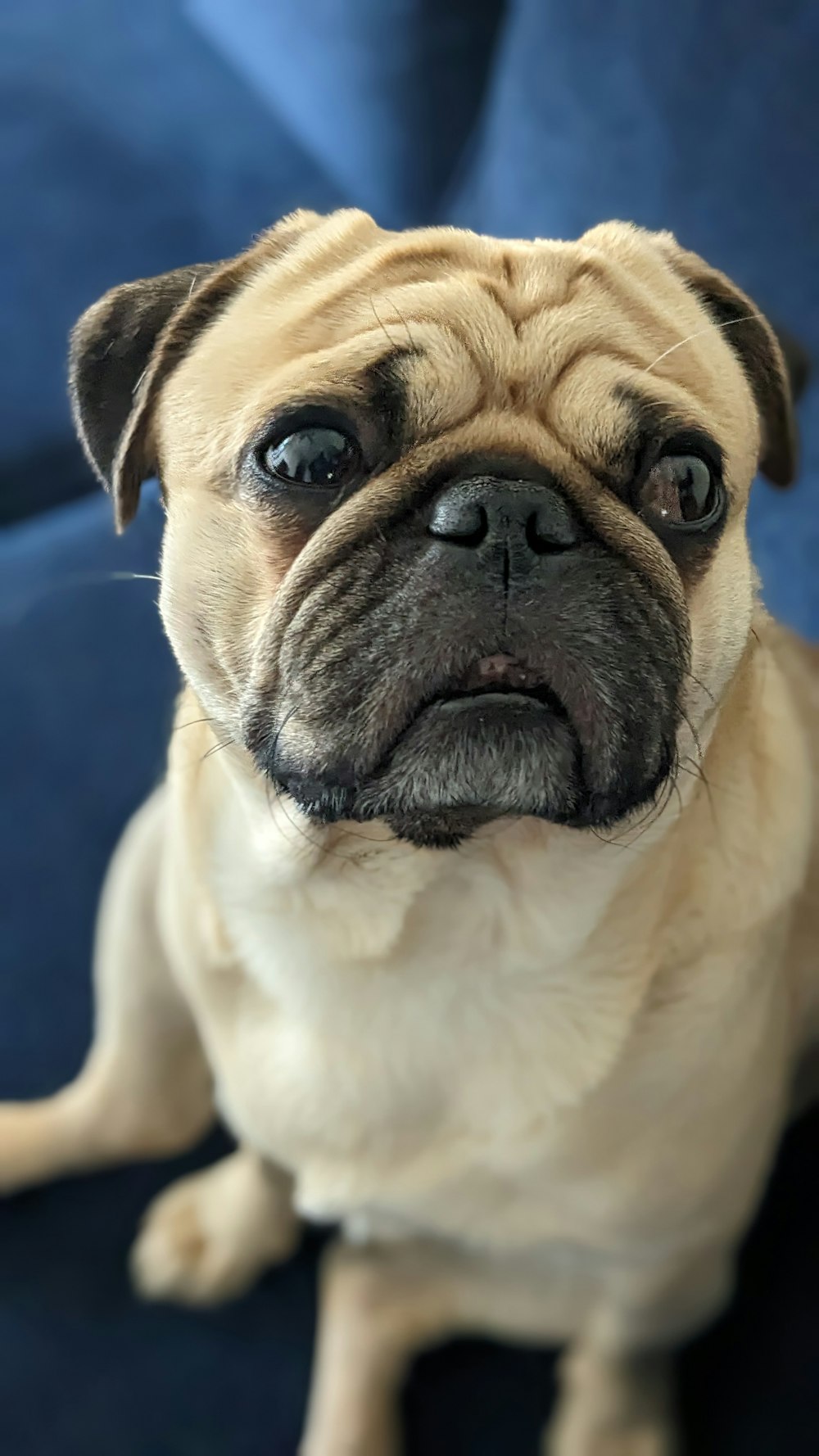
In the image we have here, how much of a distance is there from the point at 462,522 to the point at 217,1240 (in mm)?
824

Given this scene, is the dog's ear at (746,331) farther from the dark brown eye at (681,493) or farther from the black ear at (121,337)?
the black ear at (121,337)

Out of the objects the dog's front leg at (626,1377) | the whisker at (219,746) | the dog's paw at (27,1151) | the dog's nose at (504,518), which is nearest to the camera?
the dog's nose at (504,518)

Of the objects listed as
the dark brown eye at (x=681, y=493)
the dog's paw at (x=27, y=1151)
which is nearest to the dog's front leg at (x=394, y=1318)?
the dog's paw at (x=27, y=1151)

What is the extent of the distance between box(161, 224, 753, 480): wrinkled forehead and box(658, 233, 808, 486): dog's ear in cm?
2

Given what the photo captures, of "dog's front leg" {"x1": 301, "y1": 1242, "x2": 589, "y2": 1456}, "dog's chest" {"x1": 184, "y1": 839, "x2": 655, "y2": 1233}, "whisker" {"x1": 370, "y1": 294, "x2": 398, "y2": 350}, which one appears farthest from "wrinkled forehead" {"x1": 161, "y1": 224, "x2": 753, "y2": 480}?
"dog's front leg" {"x1": 301, "y1": 1242, "x2": 589, "y2": 1456}

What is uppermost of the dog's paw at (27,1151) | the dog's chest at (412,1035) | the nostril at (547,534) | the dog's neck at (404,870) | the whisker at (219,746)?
the nostril at (547,534)

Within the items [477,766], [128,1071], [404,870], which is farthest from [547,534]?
[128,1071]

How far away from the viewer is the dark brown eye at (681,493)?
2.21ft

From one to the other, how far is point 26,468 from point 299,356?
1.08 meters

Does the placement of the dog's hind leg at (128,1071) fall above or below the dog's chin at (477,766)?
below

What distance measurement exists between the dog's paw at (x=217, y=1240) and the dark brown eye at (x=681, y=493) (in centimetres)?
74

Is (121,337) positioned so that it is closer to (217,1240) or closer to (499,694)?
(499,694)

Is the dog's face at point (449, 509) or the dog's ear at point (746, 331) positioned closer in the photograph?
the dog's face at point (449, 509)

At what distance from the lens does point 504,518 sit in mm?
609
